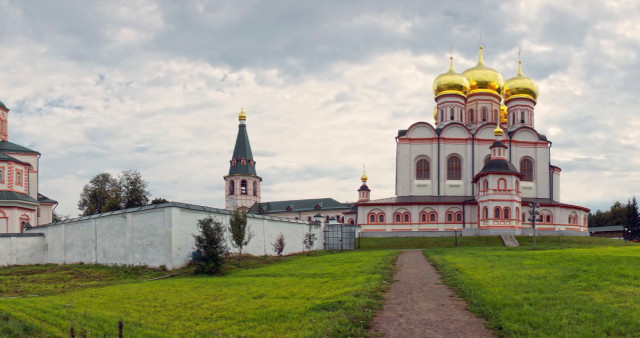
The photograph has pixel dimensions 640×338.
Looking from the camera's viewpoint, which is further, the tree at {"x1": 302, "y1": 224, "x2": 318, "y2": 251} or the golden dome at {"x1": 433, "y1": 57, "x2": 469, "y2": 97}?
the golden dome at {"x1": 433, "y1": 57, "x2": 469, "y2": 97}

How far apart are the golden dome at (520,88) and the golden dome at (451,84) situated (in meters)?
4.61

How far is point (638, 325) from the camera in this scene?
31.3 ft

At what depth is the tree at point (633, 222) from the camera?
6381 centimetres

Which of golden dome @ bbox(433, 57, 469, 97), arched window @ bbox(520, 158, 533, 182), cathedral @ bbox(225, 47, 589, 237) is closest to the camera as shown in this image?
cathedral @ bbox(225, 47, 589, 237)

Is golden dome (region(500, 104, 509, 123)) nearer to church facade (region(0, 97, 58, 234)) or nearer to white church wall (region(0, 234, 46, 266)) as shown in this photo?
church facade (region(0, 97, 58, 234))

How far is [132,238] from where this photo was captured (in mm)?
26578

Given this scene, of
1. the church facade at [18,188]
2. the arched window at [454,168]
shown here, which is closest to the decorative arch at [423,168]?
the arched window at [454,168]

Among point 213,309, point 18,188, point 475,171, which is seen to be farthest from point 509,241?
point 18,188

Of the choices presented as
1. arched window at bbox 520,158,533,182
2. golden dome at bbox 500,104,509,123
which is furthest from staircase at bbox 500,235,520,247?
golden dome at bbox 500,104,509,123

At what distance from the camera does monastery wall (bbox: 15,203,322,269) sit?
25.5 meters

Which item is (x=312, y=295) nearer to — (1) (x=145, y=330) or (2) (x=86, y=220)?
(1) (x=145, y=330)

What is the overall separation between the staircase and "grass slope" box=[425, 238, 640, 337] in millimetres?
23159

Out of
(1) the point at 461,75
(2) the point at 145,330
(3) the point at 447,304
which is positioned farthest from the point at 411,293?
(1) the point at 461,75

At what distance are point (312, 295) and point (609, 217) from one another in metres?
88.1
